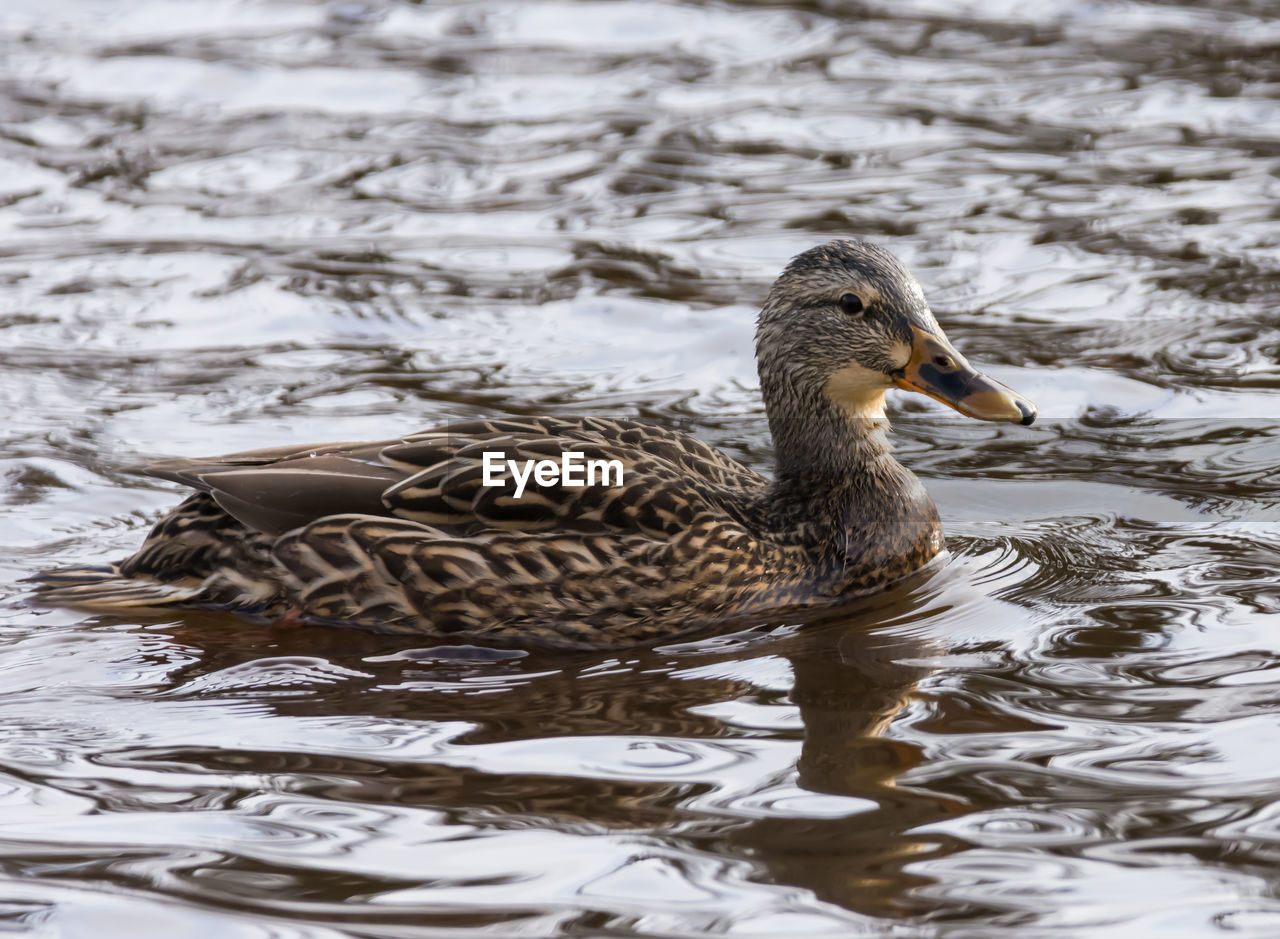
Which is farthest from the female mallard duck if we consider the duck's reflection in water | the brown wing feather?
the duck's reflection in water

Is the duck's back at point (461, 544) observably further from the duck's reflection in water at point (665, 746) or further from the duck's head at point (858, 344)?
the duck's head at point (858, 344)

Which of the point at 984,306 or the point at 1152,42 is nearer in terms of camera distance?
the point at 984,306

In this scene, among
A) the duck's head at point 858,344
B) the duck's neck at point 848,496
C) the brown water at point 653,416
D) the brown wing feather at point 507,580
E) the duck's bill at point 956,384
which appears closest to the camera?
the brown water at point 653,416

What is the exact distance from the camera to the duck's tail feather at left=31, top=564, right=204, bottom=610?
6.55 metres

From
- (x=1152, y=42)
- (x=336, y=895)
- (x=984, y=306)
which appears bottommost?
(x=336, y=895)

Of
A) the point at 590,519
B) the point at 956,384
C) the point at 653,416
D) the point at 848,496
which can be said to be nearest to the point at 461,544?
the point at 590,519

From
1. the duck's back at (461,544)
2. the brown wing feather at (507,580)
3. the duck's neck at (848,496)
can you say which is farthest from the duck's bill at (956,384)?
the brown wing feather at (507,580)

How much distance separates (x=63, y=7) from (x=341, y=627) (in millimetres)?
10475

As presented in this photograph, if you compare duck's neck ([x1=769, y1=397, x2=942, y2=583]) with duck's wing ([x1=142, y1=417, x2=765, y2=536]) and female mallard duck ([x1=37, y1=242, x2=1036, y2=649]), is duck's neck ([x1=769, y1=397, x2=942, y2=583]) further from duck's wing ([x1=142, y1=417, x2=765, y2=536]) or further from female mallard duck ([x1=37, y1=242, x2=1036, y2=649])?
duck's wing ([x1=142, y1=417, x2=765, y2=536])

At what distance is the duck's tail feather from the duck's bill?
283cm

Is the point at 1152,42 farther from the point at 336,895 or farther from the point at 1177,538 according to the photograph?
the point at 336,895

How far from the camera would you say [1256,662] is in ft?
19.1

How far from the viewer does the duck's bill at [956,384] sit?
6.47 meters

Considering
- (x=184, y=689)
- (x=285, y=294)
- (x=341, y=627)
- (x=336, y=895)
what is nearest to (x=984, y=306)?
(x=285, y=294)
